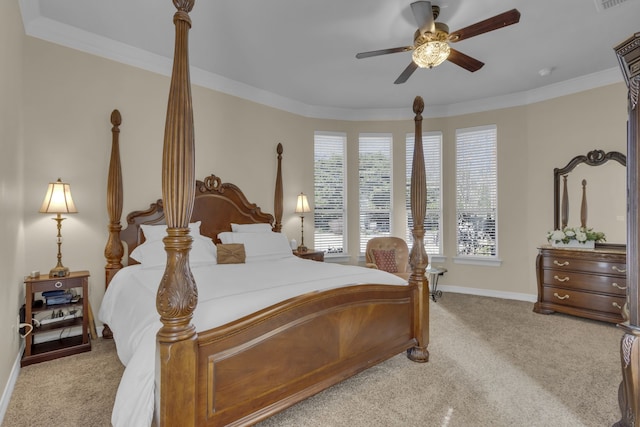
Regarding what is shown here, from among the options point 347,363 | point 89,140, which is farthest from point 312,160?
point 347,363

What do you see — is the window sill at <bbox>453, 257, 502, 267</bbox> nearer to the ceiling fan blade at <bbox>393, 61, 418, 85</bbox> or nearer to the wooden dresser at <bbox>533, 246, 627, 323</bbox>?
the wooden dresser at <bbox>533, 246, 627, 323</bbox>

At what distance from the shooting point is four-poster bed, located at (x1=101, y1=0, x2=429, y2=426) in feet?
4.55

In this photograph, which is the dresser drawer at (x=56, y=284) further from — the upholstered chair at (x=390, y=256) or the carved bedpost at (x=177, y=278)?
the upholstered chair at (x=390, y=256)

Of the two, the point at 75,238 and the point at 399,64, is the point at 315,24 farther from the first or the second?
the point at 75,238

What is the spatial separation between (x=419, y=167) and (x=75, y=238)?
330 cm

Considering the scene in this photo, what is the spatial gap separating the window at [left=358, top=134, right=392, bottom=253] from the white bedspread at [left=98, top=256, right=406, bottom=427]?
8.00 feet

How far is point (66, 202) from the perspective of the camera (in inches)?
111

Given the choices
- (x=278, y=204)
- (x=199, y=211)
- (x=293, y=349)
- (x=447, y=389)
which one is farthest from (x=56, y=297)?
(x=447, y=389)

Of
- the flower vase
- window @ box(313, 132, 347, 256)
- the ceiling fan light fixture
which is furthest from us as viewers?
window @ box(313, 132, 347, 256)

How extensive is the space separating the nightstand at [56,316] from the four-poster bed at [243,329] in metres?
0.30

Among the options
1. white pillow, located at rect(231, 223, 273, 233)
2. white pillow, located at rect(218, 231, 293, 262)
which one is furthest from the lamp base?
white pillow, located at rect(231, 223, 273, 233)

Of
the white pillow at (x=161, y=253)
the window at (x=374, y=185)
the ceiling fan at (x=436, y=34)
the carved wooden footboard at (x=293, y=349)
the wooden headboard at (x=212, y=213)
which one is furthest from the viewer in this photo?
the window at (x=374, y=185)

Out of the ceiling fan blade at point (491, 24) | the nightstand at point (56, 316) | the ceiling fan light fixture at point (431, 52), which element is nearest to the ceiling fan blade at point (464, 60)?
the ceiling fan light fixture at point (431, 52)

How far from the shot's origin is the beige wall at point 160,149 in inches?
108
